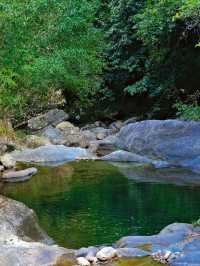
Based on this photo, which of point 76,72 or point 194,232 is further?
point 76,72

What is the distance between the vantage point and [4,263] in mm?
7320

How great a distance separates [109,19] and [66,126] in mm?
5201

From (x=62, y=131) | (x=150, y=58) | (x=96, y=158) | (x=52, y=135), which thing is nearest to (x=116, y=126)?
(x=62, y=131)

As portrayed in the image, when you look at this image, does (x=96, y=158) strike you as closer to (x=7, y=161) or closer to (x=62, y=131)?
(x=7, y=161)

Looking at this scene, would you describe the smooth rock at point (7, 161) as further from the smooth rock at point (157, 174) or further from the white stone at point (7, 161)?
the smooth rock at point (157, 174)

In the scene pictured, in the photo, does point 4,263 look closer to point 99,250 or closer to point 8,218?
point 99,250

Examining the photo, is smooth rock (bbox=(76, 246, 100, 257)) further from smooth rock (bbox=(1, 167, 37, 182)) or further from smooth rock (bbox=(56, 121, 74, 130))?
smooth rock (bbox=(56, 121, 74, 130))

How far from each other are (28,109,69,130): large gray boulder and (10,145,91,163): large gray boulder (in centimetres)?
618

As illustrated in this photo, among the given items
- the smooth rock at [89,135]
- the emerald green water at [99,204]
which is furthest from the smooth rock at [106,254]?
the smooth rock at [89,135]

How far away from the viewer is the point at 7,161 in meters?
16.2

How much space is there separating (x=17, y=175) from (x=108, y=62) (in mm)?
11799

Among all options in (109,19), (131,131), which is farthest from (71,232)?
(109,19)

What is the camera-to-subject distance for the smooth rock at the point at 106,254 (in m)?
7.48

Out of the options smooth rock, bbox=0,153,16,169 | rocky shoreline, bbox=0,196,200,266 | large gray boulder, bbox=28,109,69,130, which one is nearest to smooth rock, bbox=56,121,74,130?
large gray boulder, bbox=28,109,69,130
